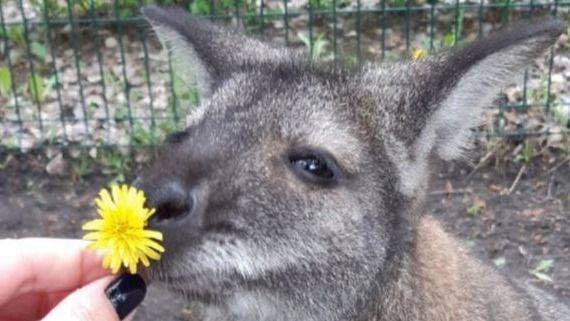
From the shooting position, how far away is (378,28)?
7930mm

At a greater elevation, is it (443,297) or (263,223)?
(263,223)

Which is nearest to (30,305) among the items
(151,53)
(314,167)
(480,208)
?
(314,167)

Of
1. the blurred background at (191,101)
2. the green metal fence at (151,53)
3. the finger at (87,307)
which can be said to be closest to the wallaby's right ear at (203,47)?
the finger at (87,307)

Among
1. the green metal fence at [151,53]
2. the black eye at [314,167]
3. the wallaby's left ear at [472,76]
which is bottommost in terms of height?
the green metal fence at [151,53]

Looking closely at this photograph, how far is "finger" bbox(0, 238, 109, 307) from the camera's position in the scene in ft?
10.0

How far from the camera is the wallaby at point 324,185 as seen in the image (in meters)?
3.09

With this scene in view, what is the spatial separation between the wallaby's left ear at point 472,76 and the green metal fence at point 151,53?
10.7 feet

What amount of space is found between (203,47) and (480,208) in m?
3.21

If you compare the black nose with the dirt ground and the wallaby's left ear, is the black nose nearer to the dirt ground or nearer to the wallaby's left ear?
the wallaby's left ear

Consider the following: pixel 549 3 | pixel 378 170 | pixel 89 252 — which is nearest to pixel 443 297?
pixel 378 170

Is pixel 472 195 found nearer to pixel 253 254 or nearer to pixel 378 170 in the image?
pixel 378 170

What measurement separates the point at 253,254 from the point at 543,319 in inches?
69.7

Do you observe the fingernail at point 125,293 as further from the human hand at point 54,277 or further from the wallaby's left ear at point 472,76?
the wallaby's left ear at point 472,76

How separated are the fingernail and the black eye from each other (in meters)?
0.66
